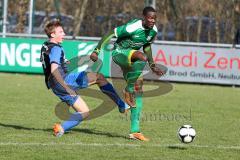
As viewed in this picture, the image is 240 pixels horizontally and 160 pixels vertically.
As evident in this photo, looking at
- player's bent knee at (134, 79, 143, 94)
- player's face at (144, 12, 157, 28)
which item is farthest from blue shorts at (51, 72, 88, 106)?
player's face at (144, 12, 157, 28)

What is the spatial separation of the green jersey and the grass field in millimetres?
1405

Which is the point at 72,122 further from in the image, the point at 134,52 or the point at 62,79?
the point at 134,52

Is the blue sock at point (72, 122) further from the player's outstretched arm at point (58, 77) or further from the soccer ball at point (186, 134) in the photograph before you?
the soccer ball at point (186, 134)

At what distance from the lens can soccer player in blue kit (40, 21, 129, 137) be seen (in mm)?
9586

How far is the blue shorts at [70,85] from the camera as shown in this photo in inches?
389

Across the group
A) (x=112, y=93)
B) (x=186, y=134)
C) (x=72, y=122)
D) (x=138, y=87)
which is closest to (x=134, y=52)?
(x=138, y=87)

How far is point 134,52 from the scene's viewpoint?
33.3 ft

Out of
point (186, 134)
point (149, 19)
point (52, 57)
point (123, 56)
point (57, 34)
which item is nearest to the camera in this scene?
A: point (186, 134)

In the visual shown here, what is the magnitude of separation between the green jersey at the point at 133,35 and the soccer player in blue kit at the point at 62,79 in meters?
0.66

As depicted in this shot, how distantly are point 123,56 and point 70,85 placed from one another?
3.10 ft

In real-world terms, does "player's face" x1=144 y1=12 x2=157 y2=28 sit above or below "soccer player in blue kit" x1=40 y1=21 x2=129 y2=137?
above

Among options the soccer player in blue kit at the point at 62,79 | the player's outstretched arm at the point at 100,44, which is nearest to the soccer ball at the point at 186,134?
the soccer player in blue kit at the point at 62,79

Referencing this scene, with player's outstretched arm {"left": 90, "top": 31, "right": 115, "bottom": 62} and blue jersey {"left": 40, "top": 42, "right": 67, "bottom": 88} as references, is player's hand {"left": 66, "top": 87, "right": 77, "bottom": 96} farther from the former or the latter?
player's outstretched arm {"left": 90, "top": 31, "right": 115, "bottom": 62}

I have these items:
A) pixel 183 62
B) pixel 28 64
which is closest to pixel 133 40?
pixel 183 62
